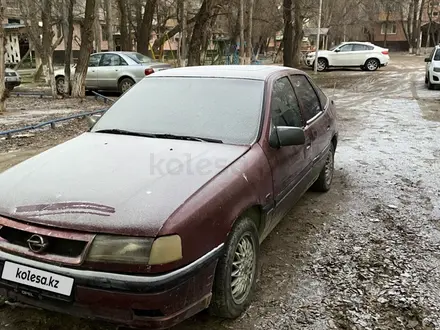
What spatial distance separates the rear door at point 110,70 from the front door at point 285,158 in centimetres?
1155

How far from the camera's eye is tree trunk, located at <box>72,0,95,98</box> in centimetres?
1320

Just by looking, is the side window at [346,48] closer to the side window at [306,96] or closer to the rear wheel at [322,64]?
the rear wheel at [322,64]

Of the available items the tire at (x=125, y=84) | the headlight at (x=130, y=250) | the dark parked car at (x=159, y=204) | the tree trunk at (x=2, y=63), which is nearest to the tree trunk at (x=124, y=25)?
the tire at (x=125, y=84)

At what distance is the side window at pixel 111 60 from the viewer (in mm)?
14667

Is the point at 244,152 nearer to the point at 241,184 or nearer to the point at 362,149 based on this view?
the point at 241,184

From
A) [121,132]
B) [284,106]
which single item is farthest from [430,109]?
[121,132]

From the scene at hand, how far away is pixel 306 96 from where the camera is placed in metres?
4.43

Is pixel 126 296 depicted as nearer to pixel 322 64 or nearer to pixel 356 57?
pixel 356 57

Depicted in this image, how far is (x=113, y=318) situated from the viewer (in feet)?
7.16

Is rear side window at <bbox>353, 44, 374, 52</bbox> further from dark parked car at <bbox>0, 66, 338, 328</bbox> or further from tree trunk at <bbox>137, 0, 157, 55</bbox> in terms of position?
dark parked car at <bbox>0, 66, 338, 328</bbox>

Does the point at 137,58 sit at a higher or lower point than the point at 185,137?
higher

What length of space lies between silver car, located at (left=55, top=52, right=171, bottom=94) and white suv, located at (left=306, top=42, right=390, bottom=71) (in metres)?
12.5

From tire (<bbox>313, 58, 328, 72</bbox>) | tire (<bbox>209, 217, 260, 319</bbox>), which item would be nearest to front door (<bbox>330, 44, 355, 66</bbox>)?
tire (<bbox>313, 58, 328, 72</bbox>)

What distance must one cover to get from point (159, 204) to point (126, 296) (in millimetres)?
491
